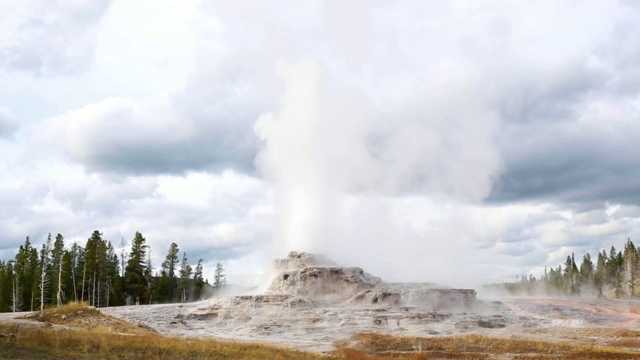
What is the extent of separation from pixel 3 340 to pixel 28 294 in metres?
51.7

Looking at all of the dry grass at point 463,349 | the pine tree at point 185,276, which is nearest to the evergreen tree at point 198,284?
the pine tree at point 185,276

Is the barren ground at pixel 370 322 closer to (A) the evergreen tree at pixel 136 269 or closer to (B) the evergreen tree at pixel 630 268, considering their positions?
(A) the evergreen tree at pixel 136 269

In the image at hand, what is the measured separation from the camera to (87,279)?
72.4 m

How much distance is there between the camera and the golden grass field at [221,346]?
23.8 metres

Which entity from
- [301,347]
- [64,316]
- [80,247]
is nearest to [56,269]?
[80,247]

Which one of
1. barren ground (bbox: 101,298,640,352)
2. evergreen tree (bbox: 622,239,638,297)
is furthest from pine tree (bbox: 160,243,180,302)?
evergreen tree (bbox: 622,239,638,297)

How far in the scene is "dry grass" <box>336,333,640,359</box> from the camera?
29.0 metres

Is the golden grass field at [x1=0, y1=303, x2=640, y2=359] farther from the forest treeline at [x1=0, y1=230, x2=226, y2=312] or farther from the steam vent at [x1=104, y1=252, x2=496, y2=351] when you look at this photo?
the forest treeline at [x1=0, y1=230, x2=226, y2=312]

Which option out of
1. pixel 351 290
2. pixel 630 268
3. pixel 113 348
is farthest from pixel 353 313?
pixel 630 268

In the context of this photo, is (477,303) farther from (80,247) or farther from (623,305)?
(80,247)

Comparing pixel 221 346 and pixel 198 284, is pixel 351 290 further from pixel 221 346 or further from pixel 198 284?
pixel 198 284

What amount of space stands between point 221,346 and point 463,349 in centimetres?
1347

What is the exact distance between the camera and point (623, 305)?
195 feet

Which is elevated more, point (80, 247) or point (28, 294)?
point (80, 247)
